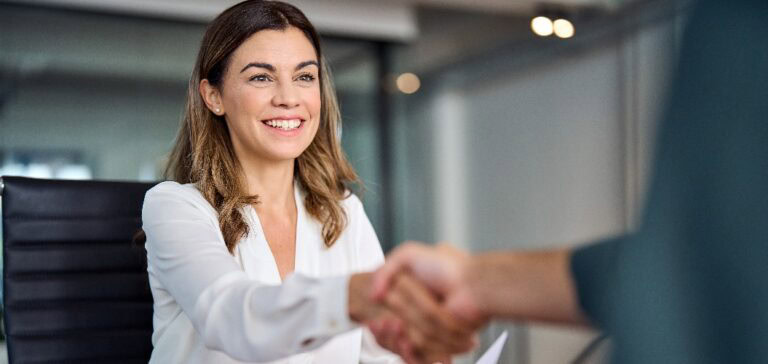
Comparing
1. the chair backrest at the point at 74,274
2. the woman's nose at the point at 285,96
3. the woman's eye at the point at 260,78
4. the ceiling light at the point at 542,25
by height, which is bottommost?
the chair backrest at the point at 74,274

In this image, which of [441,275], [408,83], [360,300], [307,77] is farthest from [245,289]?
[408,83]

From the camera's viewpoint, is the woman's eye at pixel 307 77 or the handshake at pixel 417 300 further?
the woman's eye at pixel 307 77

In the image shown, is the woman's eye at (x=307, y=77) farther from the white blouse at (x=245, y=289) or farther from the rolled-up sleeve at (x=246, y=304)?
the rolled-up sleeve at (x=246, y=304)

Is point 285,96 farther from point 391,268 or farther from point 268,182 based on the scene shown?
point 391,268

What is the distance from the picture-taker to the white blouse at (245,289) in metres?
0.97

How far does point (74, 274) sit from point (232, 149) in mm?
416

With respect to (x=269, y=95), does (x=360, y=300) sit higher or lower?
lower

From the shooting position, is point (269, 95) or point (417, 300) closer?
point (417, 300)

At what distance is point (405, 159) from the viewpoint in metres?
5.58

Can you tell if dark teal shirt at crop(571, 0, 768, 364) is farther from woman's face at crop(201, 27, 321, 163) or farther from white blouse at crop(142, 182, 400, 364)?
woman's face at crop(201, 27, 321, 163)

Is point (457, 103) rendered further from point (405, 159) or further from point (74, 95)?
point (74, 95)

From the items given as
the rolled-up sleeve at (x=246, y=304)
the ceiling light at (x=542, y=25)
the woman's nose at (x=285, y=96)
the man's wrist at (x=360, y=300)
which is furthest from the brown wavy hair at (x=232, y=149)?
the ceiling light at (x=542, y=25)

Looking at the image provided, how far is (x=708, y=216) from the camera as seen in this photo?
1.70 ft

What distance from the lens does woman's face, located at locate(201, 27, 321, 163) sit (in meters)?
1.61
